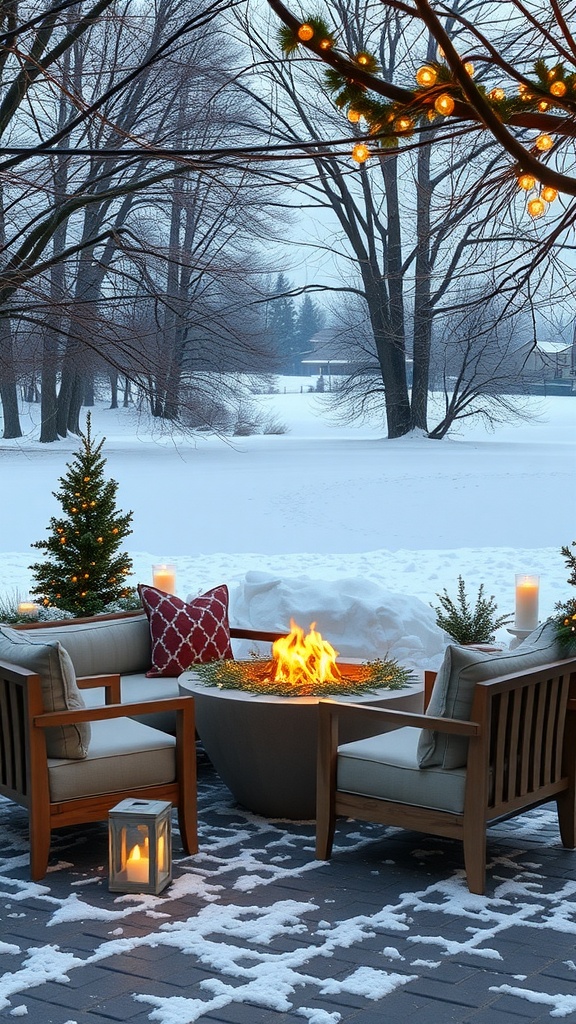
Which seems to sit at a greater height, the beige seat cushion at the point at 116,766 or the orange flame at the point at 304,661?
the orange flame at the point at 304,661

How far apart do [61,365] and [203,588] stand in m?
2.17

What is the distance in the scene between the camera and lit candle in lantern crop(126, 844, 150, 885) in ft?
11.5

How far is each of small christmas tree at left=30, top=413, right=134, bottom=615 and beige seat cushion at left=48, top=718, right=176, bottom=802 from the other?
211 cm

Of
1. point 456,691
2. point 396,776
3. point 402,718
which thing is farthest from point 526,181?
point 396,776

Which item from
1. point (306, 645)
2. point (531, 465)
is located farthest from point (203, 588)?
point (306, 645)

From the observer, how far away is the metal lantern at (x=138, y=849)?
11.5ft

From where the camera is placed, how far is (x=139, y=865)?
138 inches

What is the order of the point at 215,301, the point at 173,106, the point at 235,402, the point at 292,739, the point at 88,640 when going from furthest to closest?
the point at 235,402 → the point at 215,301 → the point at 173,106 → the point at 88,640 → the point at 292,739

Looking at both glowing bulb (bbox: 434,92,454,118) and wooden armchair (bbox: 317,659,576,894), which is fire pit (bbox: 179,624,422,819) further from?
glowing bulb (bbox: 434,92,454,118)

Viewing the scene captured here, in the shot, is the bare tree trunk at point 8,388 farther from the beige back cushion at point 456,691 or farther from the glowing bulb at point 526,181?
the glowing bulb at point 526,181

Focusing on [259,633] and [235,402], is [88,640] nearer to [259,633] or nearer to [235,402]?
[259,633]

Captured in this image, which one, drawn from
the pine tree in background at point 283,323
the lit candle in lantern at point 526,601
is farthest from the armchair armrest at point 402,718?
the pine tree in background at point 283,323

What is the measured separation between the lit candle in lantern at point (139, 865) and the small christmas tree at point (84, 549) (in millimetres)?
2636

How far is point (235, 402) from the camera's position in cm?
1067
